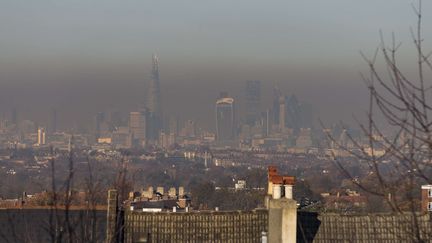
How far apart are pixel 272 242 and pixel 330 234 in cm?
141

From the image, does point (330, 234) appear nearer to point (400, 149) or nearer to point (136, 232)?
point (136, 232)

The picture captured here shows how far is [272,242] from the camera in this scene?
18.1 metres

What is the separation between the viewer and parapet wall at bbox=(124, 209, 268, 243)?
19.4m

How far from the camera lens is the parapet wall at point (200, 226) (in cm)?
1941

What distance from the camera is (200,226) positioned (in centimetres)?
1961

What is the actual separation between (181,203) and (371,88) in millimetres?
68073

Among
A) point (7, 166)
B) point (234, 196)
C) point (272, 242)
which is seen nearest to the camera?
point (272, 242)

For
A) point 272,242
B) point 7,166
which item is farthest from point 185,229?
point 7,166

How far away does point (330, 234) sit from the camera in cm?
1922

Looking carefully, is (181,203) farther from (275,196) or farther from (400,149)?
(400,149)

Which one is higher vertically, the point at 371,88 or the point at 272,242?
the point at 371,88

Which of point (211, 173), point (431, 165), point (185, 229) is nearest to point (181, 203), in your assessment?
point (185, 229)

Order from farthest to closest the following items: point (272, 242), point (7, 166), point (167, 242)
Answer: point (7, 166)
point (167, 242)
point (272, 242)

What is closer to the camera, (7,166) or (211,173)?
(211,173)
